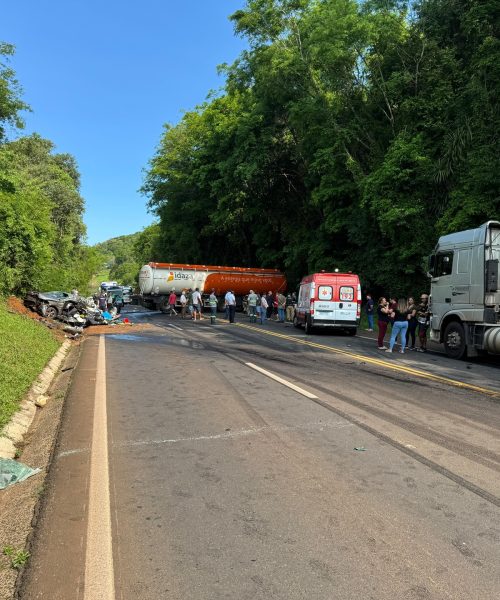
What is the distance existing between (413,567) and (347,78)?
2742 centimetres

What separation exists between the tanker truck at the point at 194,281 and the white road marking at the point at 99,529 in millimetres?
28618

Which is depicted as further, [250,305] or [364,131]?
[250,305]

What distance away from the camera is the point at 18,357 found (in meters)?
9.53

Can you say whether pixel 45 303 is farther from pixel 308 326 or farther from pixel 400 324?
pixel 400 324

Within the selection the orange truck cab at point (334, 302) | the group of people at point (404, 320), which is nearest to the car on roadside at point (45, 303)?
the orange truck cab at point (334, 302)

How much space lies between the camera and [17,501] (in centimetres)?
419

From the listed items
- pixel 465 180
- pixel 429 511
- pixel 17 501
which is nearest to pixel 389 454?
pixel 429 511

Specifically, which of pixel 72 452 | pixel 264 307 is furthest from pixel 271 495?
pixel 264 307

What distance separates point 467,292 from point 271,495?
10640 millimetres

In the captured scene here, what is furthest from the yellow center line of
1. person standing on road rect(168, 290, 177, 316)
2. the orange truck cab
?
person standing on road rect(168, 290, 177, 316)

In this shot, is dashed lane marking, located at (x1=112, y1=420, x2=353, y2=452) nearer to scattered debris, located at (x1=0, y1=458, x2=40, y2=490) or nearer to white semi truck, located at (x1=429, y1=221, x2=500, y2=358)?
scattered debris, located at (x1=0, y1=458, x2=40, y2=490)

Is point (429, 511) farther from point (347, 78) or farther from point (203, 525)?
point (347, 78)

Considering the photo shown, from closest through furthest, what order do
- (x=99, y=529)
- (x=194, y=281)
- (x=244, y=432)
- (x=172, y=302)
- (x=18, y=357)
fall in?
(x=99, y=529)
(x=244, y=432)
(x=18, y=357)
(x=172, y=302)
(x=194, y=281)

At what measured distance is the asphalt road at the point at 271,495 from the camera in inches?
118
